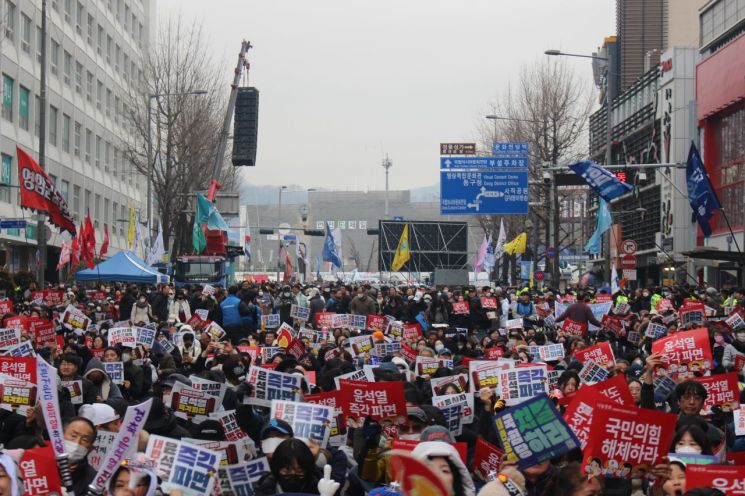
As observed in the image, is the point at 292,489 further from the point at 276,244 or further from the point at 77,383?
the point at 276,244

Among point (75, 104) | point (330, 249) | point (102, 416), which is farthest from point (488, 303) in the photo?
point (75, 104)

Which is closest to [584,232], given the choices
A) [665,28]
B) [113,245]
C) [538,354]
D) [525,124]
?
[665,28]

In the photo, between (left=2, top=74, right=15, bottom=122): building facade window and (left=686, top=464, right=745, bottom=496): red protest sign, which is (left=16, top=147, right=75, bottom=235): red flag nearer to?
(left=2, top=74, right=15, bottom=122): building facade window

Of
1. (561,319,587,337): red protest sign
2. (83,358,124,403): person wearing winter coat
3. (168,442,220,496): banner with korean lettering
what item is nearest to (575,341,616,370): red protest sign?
(83,358,124,403): person wearing winter coat

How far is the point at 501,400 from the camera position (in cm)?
1127

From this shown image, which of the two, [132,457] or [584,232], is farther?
[584,232]

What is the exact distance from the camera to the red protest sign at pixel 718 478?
6.73 m

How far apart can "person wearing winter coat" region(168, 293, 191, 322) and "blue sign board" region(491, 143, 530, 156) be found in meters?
15.8

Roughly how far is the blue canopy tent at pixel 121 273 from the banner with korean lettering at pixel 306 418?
81.7 ft

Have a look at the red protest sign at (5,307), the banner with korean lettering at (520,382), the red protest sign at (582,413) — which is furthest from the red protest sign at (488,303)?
the red protest sign at (582,413)

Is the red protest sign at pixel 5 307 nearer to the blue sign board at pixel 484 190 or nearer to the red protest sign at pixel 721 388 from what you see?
the red protest sign at pixel 721 388

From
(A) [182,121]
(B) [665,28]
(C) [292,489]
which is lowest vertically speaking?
(C) [292,489]

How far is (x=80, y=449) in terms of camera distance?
8133 millimetres

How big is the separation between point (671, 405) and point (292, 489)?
5051 mm
